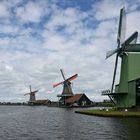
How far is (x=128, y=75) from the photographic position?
66250 millimetres

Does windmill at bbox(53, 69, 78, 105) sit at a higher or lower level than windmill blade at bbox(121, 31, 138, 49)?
lower

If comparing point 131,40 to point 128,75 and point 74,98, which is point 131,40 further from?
point 74,98

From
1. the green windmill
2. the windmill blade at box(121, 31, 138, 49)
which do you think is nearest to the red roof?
the green windmill

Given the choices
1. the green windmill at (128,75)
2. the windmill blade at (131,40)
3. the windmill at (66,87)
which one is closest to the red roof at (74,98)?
the windmill at (66,87)

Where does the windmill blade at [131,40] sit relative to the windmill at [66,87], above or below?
above

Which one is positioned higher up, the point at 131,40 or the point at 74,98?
the point at 131,40

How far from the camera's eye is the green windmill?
64188 millimetres

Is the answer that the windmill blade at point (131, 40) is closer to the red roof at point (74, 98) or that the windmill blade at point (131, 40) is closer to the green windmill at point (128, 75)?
the green windmill at point (128, 75)

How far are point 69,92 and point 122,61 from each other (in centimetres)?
7197

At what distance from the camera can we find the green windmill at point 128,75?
64.2 meters

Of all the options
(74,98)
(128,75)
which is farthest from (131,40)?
(74,98)

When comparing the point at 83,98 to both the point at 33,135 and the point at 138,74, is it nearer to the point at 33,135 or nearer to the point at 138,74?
the point at 138,74

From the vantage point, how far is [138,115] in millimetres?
53906

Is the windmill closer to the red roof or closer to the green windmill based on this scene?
the red roof
